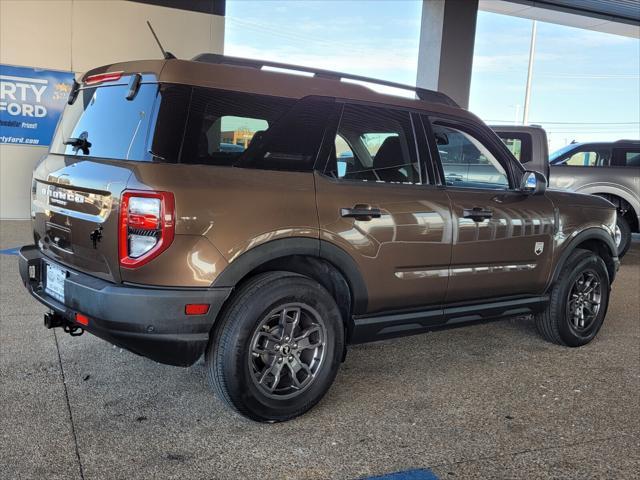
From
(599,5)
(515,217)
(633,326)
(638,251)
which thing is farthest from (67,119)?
(599,5)

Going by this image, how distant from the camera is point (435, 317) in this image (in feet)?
13.2

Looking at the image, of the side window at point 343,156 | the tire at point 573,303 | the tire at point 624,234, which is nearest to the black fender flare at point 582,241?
the tire at point 573,303

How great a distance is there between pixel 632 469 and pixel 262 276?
221 cm

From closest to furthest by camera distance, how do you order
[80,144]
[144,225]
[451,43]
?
[144,225] < [80,144] < [451,43]

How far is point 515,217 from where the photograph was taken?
172 inches

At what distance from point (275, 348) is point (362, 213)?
37.1 inches

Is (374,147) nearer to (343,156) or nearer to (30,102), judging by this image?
(343,156)

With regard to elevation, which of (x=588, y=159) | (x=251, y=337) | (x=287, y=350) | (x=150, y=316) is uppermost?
(x=588, y=159)

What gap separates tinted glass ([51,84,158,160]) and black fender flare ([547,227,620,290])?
3431mm

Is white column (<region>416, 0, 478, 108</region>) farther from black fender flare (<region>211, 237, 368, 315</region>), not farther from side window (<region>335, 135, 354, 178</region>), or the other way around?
black fender flare (<region>211, 237, 368, 315</region>)

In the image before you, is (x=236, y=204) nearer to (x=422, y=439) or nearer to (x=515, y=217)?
(x=422, y=439)

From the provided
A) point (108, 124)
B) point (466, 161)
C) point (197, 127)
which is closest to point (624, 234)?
point (466, 161)

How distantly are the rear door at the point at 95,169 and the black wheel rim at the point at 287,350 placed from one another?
0.88m

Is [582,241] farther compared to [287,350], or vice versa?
[582,241]
